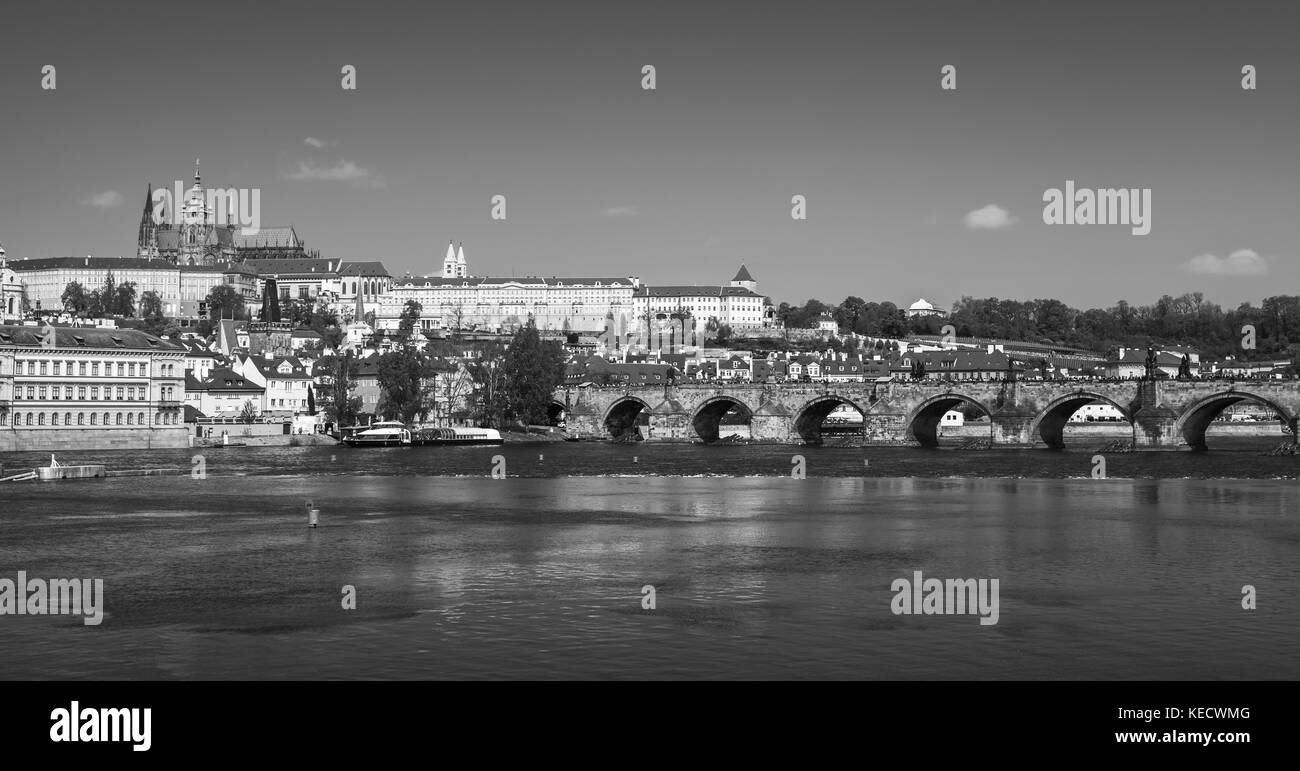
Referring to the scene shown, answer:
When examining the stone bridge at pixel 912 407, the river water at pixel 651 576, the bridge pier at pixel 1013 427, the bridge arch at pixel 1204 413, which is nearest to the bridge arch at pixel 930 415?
the stone bridge at pixel 912 407

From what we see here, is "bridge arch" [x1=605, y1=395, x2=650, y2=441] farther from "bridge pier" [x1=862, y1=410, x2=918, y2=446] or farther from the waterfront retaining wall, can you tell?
the waterfront retaining wall

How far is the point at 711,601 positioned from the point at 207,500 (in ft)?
94.8

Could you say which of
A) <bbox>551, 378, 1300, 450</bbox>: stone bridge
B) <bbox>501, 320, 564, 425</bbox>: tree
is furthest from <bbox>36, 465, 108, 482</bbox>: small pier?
<bbox>551, 378, 1300, 450</bbox>: stone bridge

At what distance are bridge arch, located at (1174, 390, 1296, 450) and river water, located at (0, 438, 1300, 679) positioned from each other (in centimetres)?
2871

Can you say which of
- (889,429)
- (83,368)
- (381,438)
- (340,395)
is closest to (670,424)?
(889,429)

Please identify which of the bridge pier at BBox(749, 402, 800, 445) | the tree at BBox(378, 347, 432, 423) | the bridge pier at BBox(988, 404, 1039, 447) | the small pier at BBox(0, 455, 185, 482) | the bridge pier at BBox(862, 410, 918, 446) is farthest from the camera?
the tree at BBox(378, 347, 432, 423)

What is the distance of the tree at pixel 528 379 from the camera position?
11625 centimetres

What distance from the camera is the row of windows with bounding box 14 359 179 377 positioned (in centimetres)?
8519

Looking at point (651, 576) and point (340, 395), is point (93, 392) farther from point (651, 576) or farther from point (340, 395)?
point (651, 576)

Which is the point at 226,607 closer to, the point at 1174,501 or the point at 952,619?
the point at 952,619

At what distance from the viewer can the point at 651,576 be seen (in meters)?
29.5

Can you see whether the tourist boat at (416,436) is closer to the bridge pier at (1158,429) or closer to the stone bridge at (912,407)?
the stone bridge at (912,407)

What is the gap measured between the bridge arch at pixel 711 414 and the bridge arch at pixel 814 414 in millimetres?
4053
